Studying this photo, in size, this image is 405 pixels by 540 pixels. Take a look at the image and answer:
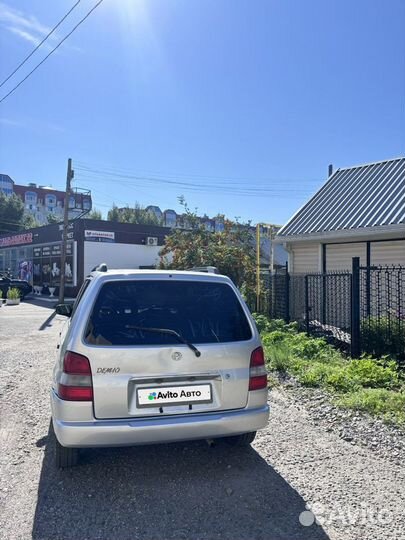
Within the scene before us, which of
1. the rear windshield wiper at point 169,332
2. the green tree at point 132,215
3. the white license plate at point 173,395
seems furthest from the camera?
the green tree at point 132,215

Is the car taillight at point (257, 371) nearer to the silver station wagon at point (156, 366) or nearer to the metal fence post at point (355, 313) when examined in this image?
the silver station wagon at point (156, 366)

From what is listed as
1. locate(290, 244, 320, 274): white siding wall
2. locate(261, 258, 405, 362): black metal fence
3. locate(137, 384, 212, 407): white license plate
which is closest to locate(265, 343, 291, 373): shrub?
locate(261, 258, 405, 362): black metal fence

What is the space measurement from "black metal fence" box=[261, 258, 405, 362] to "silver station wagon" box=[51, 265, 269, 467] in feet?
14.1

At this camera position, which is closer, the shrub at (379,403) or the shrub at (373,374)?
the shrub at (379,403)

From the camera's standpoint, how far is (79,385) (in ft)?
9.87

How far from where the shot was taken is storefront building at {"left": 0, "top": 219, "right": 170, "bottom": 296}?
84.3 feet

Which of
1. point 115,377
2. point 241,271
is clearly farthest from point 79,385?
point 241,271

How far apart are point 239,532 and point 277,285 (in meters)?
8.64

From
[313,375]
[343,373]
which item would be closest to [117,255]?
[313,375]

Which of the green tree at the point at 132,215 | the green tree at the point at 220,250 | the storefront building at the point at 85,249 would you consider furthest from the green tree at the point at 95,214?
the green tree at the point at 220,250

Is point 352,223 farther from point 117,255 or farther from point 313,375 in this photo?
point 117,255

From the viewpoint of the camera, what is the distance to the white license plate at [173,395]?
309 centimetres

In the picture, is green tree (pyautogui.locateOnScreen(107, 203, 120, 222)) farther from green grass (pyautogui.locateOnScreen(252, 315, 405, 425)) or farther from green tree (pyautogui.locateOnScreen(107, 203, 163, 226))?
green grass (pyautogui.locateOnScreen(252, 315, 405, 425))

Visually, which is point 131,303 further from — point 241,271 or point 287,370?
point 241,271
